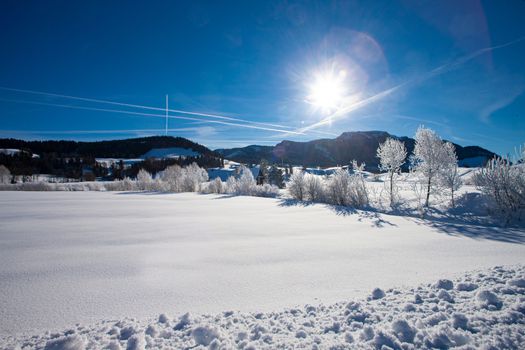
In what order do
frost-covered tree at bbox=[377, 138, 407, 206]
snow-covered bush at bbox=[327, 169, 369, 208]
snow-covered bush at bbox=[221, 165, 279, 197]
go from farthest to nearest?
snow-covered bush at bbox=[221, 165, 279, 197]
frost-covered tree at bbox=[377, 138, 407, 206]
snow-covered bush at bbox=[327, 169, 369, 208]

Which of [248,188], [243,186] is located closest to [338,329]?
[248,188]

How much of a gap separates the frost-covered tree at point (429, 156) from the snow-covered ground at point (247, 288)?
15500 millimetres

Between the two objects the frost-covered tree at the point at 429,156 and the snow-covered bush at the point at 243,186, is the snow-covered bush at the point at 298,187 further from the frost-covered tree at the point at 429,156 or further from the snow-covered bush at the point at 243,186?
the frost-covered tree at the point at 429,156

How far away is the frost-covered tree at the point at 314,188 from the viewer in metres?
23.1

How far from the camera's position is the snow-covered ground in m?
2.26

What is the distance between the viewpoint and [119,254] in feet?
15.6

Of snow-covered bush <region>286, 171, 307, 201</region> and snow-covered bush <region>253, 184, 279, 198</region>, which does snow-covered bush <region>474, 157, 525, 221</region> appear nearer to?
snow-covered bush <region>286, 171, 307, 201</region>

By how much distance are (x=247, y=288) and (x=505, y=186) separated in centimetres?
1623

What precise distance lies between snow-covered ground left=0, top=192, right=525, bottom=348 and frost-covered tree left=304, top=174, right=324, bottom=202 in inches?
664

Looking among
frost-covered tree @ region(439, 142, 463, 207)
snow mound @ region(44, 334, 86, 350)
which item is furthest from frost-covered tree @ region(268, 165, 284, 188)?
snow mound @ region(44, 334, 86, 350)

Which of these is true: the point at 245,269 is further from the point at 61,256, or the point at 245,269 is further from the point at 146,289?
the point at 61,256

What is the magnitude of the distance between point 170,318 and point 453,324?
2.98m

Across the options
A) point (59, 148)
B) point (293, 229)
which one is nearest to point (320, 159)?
point (59, 148)

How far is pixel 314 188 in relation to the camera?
2366 centimetres
